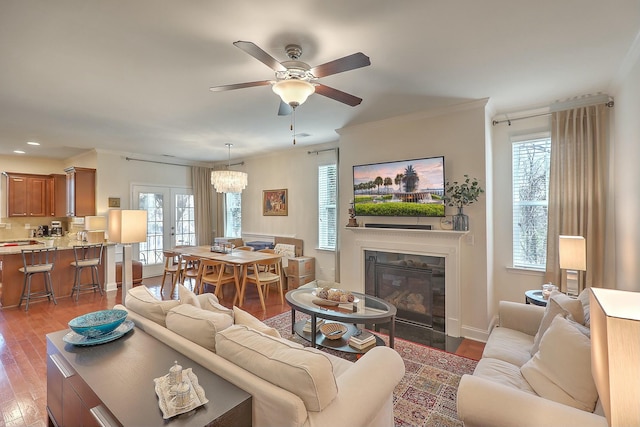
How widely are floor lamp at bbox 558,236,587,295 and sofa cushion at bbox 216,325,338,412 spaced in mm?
2691

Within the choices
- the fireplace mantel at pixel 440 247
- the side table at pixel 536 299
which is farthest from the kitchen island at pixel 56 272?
the side table at pixel 536 299

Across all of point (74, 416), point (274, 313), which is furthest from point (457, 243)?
point (74, 416)

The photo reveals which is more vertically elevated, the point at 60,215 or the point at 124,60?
the point at 124,60

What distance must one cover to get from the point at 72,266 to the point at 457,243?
6285 millimetres

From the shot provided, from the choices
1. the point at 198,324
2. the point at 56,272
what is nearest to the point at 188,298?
the point at 198,324

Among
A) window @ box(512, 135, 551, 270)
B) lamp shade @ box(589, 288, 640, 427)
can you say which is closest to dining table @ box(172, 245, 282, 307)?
window @ box(512, 135, 551, 270)

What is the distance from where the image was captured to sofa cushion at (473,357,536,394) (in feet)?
5.67

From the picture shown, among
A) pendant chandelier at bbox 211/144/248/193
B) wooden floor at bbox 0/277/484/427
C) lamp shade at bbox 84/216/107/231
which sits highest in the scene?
pendant chandelier at bbox 211/144/248/193

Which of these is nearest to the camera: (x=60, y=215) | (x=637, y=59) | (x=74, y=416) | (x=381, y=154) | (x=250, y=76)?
(x=74, y=416)

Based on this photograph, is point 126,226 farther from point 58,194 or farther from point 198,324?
point 58,194

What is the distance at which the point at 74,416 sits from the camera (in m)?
1.52

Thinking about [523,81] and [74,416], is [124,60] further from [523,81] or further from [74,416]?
[523,81]

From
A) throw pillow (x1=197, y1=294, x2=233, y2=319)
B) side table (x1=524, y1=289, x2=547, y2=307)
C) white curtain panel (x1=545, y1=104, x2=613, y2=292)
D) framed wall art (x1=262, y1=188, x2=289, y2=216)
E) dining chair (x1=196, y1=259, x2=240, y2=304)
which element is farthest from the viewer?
framed wall art (x1=262, y1=188, x2=289, y2=216)

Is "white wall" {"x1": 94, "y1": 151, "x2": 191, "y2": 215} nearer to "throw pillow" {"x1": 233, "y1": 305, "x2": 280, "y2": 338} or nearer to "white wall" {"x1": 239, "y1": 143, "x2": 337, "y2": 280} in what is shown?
"white wall" {"x1": 239, "y1": 143, "x2": 337, "y2": 280}
